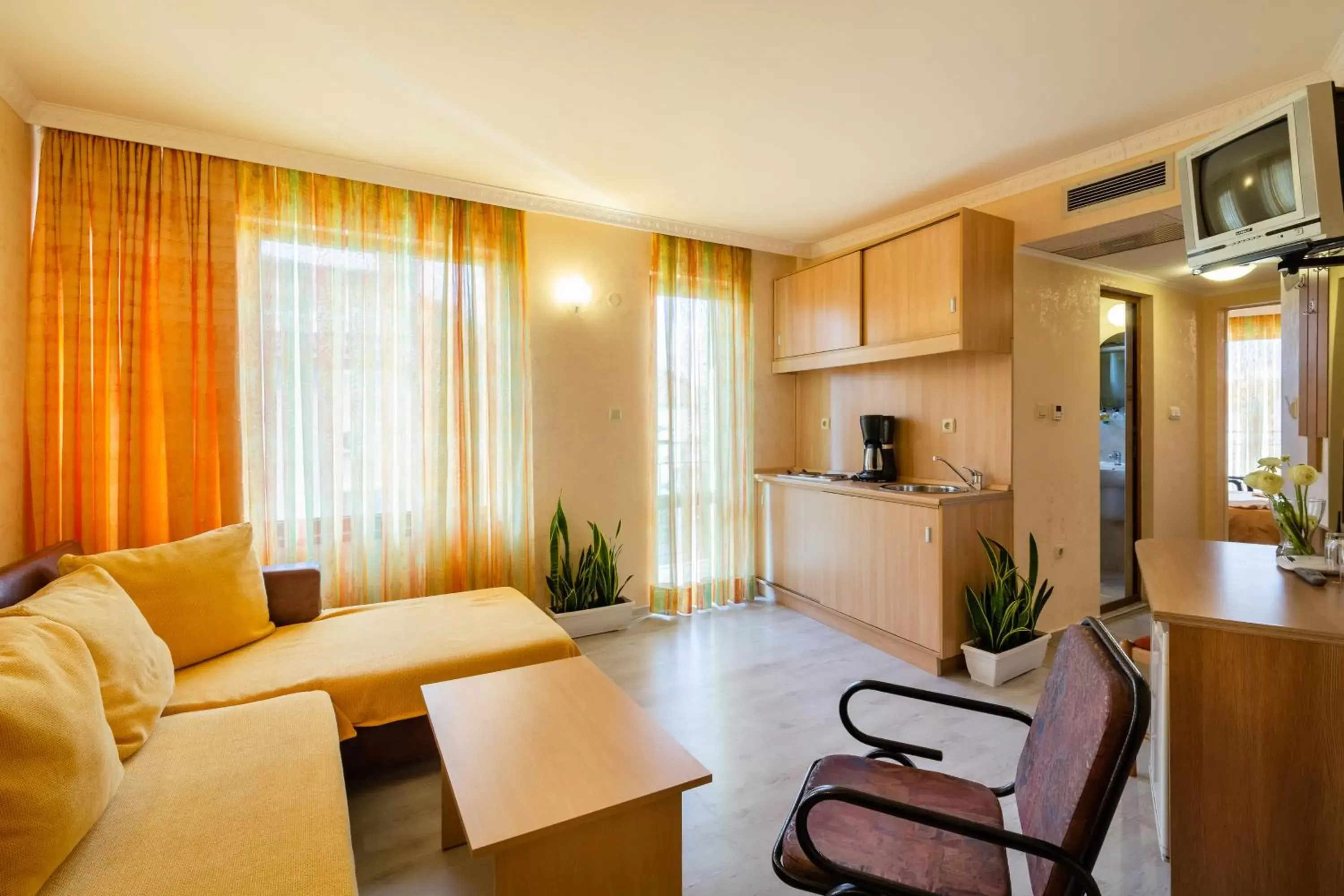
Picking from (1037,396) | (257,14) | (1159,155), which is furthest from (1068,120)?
(257,14)

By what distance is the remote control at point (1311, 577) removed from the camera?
5.64ft

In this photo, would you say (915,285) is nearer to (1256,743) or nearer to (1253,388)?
(1256,743)

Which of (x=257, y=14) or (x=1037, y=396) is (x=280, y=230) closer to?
(x=257, y=14)

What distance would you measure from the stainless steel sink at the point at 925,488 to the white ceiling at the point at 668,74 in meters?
1.78

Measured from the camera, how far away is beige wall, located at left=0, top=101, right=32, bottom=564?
235cm

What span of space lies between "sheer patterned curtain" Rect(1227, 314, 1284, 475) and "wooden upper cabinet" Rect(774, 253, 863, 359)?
5.18 meters

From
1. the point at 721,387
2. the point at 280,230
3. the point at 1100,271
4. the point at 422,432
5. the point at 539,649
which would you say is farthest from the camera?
the point at 721,387

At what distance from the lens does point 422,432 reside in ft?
11.1

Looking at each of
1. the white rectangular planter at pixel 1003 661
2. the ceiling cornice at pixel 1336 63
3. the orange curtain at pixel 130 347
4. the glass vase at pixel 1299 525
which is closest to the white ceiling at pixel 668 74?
the ceiling cornice at pixel 1336 63

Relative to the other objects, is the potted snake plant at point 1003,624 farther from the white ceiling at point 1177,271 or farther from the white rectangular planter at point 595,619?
the white rectangular planter at point 595,619

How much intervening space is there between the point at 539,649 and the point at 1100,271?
13.3 feet

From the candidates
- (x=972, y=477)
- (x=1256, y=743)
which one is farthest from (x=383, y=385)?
(x=1256, y=743)

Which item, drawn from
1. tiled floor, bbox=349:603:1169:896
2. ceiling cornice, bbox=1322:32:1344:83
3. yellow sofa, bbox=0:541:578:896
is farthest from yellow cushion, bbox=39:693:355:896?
ceiling cornice, bbox=1322:32:1344:83

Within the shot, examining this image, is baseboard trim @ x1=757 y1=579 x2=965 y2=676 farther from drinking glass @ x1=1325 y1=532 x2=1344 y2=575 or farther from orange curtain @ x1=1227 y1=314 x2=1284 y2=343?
orange curtain @ x1=1227 y1=314 x2=1284 y2=343
